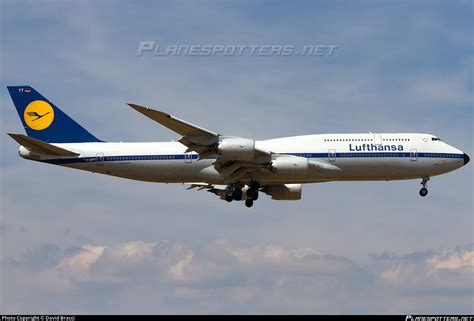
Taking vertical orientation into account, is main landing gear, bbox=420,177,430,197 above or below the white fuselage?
below

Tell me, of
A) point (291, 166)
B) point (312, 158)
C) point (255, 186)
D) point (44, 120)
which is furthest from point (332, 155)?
point (44, 120)

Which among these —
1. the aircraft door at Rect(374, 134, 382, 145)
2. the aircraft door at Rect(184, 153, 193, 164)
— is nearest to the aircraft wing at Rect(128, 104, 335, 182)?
the aircraft door at Rect(184, 153, 193, 164)

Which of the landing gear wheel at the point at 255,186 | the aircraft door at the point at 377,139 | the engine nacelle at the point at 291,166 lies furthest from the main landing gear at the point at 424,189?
the landing gear wheel at the point at 255,186

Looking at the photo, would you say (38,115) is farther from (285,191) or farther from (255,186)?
(285,191)

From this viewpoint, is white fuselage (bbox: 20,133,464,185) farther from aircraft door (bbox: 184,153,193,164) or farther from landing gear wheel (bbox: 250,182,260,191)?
landing gear wheel (bbox: 250,182,260,191)

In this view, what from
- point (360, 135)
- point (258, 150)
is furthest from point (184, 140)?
point (360, 135)

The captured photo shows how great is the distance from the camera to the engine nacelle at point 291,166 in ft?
→ 190

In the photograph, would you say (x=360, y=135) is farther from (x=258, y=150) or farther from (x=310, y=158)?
(x=258, y=150)

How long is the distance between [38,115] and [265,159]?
64.3 ft

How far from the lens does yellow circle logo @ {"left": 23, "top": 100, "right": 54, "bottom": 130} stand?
65.3 m

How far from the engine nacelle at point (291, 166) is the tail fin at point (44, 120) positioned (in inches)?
589

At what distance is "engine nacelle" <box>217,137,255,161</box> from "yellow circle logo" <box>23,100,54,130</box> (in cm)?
1674

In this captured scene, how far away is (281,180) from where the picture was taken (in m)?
60.2

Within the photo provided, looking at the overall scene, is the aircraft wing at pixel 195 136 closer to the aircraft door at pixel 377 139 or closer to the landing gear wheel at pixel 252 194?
the landing gear wheel at pixel 252 194
